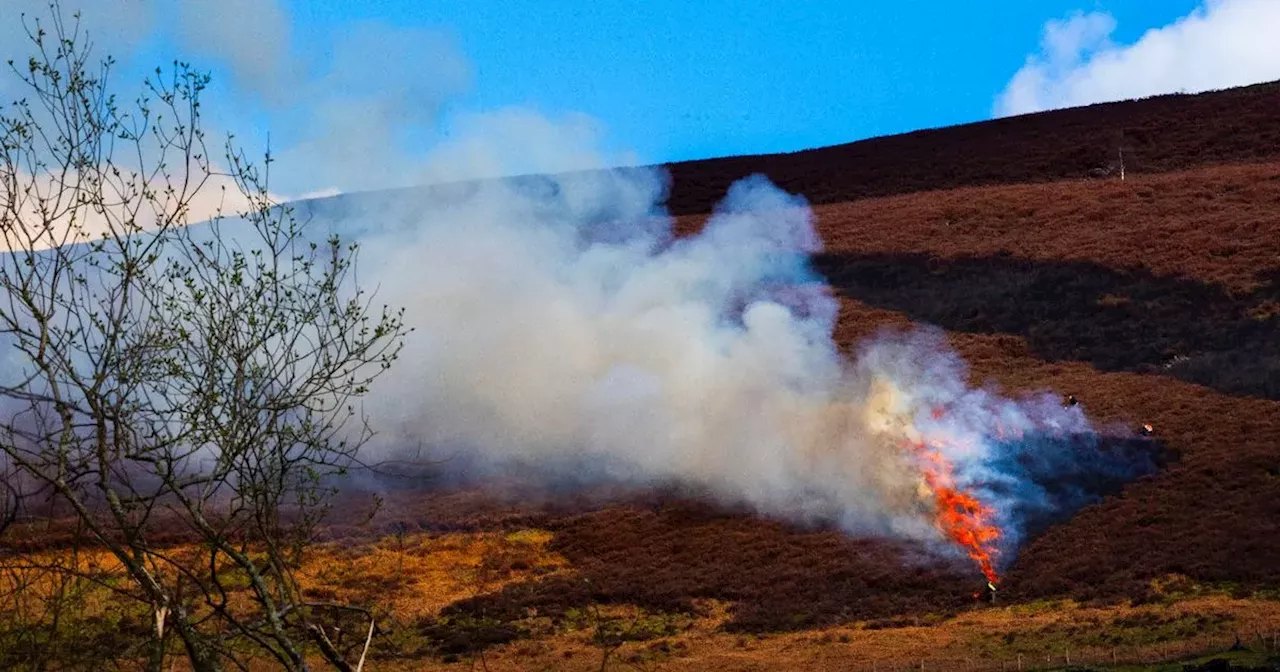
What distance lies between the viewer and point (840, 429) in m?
41.2

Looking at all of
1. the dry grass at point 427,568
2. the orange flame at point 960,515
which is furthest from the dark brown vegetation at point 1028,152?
the orange flame at point 960,515

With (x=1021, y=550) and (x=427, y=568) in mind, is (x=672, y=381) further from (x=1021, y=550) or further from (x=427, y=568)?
(x=1021, y=550)

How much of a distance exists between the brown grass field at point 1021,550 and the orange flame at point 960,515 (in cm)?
97

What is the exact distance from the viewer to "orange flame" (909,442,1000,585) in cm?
3400

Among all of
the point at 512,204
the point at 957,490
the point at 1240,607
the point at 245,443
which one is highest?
the point at 512,204

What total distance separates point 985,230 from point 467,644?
42885 mm

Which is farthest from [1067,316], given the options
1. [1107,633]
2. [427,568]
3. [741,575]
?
[427,568]

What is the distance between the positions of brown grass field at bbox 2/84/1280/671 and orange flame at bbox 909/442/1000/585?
3.18ft

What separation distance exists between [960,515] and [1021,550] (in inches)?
97.7

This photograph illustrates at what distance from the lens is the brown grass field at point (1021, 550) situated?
Result: 28.5 metres

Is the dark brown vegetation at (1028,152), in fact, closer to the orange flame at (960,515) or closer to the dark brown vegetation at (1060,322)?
the dark brown vegetation at (1060,322)

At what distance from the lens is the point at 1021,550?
33.7m

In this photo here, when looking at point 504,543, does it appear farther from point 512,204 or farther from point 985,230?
point 985,230

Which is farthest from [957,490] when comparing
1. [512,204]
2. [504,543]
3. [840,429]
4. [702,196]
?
[702,196]
